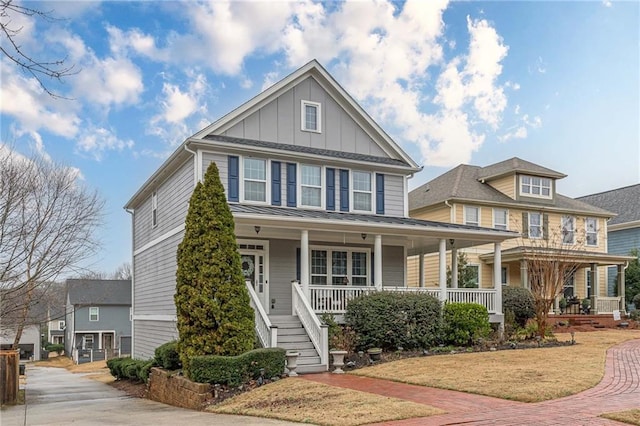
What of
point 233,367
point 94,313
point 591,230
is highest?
point 591,230

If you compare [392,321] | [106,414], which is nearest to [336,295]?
[392,321]

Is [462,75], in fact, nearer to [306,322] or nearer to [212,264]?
[306,322]

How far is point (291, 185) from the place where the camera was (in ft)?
63.6

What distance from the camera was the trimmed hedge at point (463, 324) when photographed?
1781 cm

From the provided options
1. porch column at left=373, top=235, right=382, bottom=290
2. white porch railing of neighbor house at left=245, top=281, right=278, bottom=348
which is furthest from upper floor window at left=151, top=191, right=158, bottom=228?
porch column at left=373, top=235, right=382, bottom=290

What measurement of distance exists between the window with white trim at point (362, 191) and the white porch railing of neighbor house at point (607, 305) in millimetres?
15784

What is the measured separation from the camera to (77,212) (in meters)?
25.7

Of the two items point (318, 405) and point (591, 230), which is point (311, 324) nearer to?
point (318, 405)

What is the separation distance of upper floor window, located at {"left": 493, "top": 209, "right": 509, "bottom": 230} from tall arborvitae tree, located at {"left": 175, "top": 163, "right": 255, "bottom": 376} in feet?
65.2

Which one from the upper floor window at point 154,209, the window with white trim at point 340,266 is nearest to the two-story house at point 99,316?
the upper floor window at point 154,209

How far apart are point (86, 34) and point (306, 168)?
7799 mm

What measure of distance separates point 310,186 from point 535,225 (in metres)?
17.0

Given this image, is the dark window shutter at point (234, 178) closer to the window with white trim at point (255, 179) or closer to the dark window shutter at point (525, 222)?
the window with white trim at point (255, 179)

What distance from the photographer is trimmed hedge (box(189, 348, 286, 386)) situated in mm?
12625
